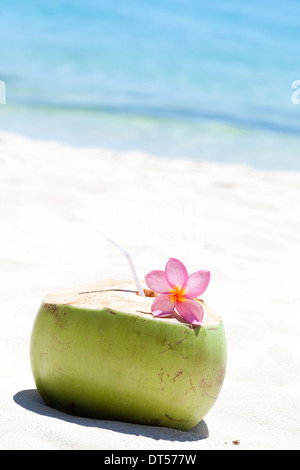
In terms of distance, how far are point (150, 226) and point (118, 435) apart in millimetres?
2788

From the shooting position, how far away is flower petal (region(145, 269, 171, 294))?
1595 mm

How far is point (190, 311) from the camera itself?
5.14 ft

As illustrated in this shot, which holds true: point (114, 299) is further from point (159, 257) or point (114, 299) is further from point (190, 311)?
point (159, 257)

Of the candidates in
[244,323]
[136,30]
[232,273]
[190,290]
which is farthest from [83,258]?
[136,30]

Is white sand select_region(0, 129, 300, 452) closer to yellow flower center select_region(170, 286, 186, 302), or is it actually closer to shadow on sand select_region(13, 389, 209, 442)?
shadow on sand select_region(13, 389, 209, 442)

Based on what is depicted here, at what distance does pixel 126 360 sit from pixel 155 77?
14.2 meters

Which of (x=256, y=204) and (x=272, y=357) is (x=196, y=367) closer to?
(x=272, y=357)

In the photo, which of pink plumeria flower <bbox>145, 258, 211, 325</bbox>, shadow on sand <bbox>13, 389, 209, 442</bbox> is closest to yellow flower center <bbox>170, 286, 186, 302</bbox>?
pink plumeria flower <bbox>145, 258, 211, 325</bbox>

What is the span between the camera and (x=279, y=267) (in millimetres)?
3684

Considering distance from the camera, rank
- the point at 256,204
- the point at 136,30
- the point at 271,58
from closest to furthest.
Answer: the point at 256,204 → the point at 271,58 → the point at 136,30

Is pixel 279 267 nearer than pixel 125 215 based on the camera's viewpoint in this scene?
Yes

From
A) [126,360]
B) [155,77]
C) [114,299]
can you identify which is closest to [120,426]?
[126,360]

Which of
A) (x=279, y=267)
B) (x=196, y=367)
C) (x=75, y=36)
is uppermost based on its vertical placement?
(x=75, y=36)

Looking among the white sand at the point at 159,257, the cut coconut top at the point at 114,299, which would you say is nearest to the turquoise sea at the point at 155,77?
the white sand at the point at 159,257
